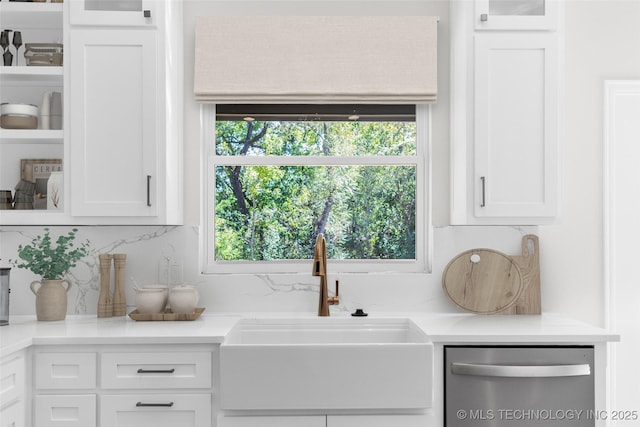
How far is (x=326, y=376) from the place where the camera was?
2039mm

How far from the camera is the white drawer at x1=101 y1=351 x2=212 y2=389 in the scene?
2.09 metres

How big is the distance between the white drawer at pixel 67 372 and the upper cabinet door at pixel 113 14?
1.36 m

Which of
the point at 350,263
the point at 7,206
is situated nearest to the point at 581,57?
the point at 350,263

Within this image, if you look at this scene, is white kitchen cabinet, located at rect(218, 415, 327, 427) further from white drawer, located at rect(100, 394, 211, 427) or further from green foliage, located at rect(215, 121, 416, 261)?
green foliage, located at rect(215, 121, 416, 261)

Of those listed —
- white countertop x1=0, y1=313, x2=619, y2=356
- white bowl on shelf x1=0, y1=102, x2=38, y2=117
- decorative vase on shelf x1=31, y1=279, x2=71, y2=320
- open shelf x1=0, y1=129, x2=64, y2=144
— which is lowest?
white countertop x1=0, y1=313, x2=619, y2=356

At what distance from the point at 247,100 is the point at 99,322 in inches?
46.8

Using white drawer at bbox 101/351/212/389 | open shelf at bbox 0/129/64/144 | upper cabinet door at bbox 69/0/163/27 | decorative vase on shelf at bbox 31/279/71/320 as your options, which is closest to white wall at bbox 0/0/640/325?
decorative vase on shelf at bbox 31/279/71/320

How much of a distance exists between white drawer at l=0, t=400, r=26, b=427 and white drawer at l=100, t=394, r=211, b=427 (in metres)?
0.27

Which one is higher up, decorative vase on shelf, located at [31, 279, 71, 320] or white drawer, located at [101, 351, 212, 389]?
decorative vase on shelf, located at [31, 279, 71, 320]

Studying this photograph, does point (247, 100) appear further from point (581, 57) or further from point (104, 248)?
point (581, 57)

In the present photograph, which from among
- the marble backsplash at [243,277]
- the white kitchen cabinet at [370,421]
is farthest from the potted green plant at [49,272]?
the white kitchen cabinet at [370,421]

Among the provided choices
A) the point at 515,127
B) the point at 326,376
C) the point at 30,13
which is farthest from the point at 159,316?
the point at 515,127

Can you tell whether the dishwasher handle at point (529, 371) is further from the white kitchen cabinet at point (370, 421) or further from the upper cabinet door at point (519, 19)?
the upper cabinet door at point (519, 19)

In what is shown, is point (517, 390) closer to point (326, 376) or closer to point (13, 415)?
point (326, 376)
